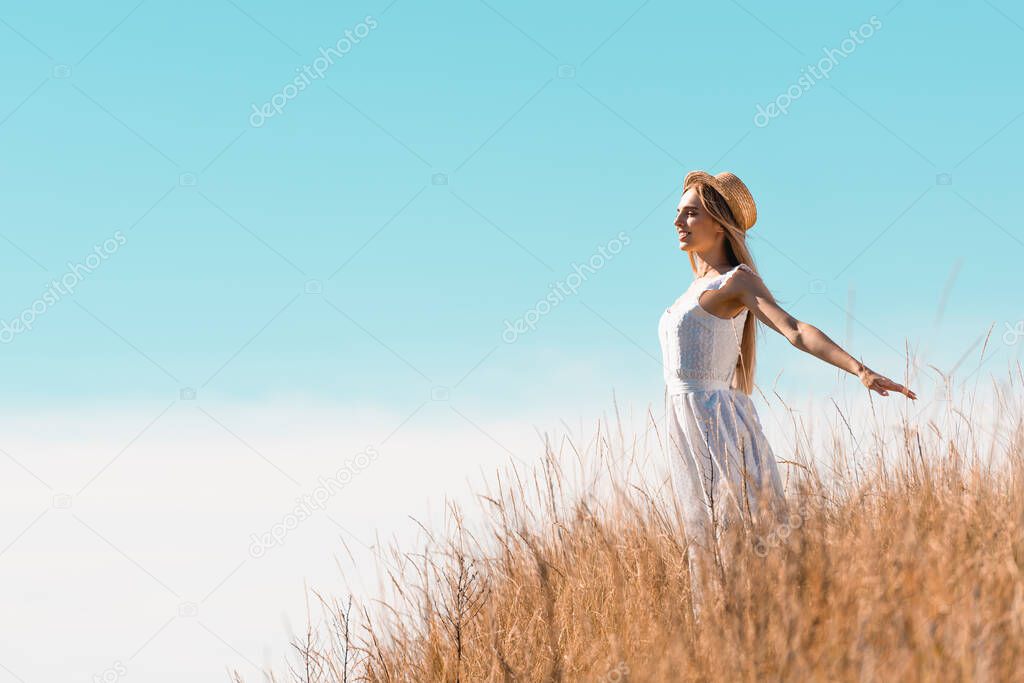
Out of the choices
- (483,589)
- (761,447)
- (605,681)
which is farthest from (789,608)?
(483,589)

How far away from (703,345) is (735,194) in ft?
2.42

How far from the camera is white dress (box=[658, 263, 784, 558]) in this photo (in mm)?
4070

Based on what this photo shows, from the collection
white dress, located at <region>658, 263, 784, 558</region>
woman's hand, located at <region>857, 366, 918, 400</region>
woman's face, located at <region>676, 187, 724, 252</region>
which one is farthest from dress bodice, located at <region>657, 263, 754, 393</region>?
woman's hand, located at <region>857, 366, 918, 400</region>

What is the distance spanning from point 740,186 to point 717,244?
0.96 feet

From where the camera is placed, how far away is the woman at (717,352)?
3.92 m

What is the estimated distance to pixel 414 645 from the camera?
16.8 feet

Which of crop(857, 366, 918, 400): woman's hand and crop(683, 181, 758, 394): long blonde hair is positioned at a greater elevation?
crop(683, 181, 758, 394): long blonde hair

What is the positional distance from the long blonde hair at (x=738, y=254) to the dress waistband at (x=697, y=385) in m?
0.16

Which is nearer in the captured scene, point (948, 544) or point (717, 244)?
point (948, 544)

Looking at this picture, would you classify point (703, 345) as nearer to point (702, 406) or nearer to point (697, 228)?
point (702, 406)

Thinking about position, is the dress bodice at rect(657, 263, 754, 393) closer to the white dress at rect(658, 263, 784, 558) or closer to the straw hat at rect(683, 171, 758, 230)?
the white dress at rect(658, 263, 784, 558)

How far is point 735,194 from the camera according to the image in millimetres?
4465

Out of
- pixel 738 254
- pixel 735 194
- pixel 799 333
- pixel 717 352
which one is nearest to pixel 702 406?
pixel 717 352

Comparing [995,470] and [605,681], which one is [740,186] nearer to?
[995,470]
